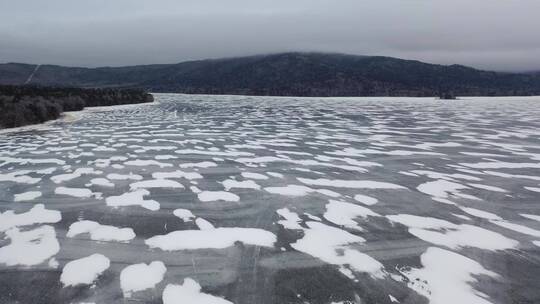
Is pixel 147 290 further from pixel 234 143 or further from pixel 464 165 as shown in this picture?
pixel 234 143

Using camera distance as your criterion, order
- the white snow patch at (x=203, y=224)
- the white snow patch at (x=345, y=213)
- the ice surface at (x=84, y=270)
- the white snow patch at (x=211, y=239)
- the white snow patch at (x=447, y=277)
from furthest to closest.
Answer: the white snow patch at (x=345, y=213) < the white snow patch at (x=203, y=224) < the white snow patch at (x=211, y=239) < the ice surface at (x=84, y=270) < the white snow patch at (x=447, y=277)

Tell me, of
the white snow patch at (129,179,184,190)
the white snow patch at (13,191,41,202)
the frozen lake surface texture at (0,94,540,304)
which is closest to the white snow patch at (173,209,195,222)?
the frozen lake surface texture at (0,94,540,304)

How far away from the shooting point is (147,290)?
418cm

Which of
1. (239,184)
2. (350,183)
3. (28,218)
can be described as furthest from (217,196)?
(28,218)

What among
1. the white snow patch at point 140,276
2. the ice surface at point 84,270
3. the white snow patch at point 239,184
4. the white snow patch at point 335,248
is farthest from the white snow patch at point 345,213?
the ice surface at point 84,270

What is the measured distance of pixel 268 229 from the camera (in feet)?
19.6

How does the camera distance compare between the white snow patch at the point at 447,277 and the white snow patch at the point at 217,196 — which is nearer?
the white snow patch at the point at 447,277

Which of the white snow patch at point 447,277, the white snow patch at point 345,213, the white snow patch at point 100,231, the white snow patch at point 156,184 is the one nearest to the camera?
the white snow patch at point 447,277

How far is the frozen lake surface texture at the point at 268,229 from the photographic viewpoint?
14.0 feet

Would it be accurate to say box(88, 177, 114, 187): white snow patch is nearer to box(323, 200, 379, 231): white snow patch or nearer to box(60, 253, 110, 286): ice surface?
box(60, 253, 110, 286): ice surface

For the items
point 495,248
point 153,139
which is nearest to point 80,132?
point 153,139

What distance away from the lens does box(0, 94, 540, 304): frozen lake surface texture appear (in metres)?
4.26

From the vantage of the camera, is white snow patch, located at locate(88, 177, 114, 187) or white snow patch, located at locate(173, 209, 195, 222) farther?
white snow patch, located at locate(88, 177, 114, 187)

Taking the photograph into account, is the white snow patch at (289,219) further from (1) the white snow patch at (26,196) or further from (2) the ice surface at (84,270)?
(1) the white snow patch at (26,196)
